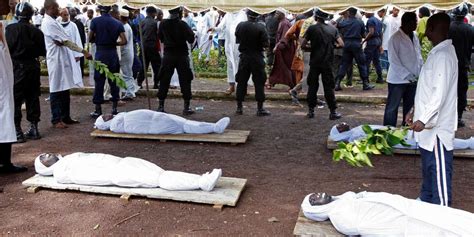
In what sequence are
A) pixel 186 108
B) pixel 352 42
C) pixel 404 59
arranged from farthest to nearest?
1. pixel 352 42
2. pixel 186 108
3. pixel 404 59

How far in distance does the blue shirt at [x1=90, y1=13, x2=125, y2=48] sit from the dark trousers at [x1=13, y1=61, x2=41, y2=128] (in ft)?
5.17

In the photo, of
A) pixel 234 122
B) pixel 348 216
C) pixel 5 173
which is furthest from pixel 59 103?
pixel 348 216

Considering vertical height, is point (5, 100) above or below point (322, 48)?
below

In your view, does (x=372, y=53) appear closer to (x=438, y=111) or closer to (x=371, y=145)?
(x=438, y=111)

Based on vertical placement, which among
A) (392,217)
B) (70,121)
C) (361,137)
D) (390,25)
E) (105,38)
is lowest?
(70,121)

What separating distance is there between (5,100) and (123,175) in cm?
165

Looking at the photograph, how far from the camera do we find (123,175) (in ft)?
15.9

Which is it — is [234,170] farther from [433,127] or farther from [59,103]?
[59,103]

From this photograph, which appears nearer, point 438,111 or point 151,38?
point 438,111

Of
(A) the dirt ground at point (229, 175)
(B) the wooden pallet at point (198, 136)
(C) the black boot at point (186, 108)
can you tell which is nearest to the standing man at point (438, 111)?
(A) the dirt ground at point (229, 175)

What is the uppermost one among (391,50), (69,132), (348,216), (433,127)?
(391,50)

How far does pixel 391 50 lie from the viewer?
260 inches

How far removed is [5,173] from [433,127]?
15.8ft

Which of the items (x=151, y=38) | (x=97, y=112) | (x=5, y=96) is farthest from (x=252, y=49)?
(x=5, y=96)
